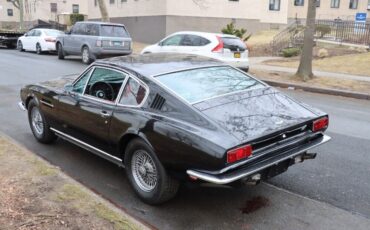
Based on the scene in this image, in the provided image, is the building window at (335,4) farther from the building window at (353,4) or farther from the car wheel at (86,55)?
→ the car wheel at (86,55)

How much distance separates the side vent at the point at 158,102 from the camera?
4.27 m

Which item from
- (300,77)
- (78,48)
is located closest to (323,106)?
(300,77)

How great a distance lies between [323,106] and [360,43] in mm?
14501

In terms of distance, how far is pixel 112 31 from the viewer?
1833cm

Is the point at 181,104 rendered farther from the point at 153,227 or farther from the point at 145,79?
the point at 153,227

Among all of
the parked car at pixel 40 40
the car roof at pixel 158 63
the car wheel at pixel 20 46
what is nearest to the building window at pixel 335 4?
the parked car at pixel 40 40

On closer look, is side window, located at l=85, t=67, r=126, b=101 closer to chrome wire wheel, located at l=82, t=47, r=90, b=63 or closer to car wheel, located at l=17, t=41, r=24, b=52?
chrome wire wheel, located at l=82, t=47, r=90, b=63

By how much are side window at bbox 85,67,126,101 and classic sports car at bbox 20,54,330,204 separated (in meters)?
0.01

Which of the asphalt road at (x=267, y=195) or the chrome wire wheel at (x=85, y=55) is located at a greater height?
the chrome wire wheel at (x=85, y=55)

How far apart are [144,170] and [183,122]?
771 millimetres

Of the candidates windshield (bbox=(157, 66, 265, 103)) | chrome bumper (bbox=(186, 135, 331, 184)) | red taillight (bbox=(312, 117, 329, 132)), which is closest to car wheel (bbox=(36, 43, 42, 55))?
windshield (bbox=(157, 66, 265, 103))

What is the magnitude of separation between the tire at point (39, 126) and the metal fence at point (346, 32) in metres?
20.0

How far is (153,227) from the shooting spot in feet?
12.9

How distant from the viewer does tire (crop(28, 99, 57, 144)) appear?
20.5ft
